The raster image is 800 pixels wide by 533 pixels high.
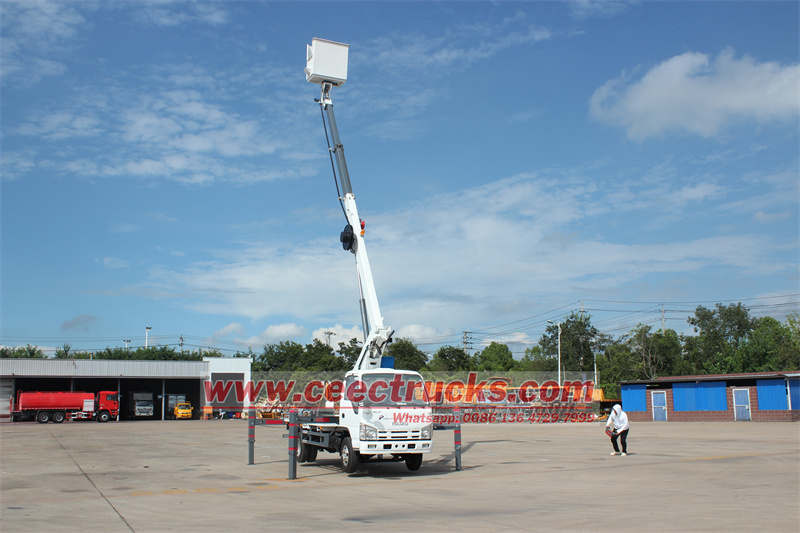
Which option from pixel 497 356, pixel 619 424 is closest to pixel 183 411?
pixel 619 424

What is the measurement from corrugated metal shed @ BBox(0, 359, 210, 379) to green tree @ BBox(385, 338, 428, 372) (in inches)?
1096

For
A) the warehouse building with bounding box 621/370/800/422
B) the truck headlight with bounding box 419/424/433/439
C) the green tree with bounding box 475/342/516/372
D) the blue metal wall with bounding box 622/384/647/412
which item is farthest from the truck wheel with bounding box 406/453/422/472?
the green tree with bounding box 475/342/516/372

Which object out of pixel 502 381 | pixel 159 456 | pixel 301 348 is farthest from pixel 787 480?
pixel 301 348

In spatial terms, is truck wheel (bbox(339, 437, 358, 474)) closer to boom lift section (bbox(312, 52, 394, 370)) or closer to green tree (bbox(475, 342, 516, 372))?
boom lift section (bbox(312, 52, 394, 370))

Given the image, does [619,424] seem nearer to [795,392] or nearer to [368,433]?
[368,433]

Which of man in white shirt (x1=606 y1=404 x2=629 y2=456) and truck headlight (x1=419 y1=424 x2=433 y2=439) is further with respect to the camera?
man in white shirt (x1=606 y1=404 x2=629 y2=456)

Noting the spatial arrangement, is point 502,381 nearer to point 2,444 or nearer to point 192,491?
point 2,444

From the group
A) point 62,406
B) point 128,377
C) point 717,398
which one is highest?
point 128,377

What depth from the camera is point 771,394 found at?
39.3m

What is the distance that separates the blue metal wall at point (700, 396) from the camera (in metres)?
42.2

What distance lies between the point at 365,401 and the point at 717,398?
3586 cm

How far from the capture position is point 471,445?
23938 millimetres

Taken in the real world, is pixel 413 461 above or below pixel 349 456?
below

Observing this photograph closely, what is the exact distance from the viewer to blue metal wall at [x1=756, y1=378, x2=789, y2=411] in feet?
127
